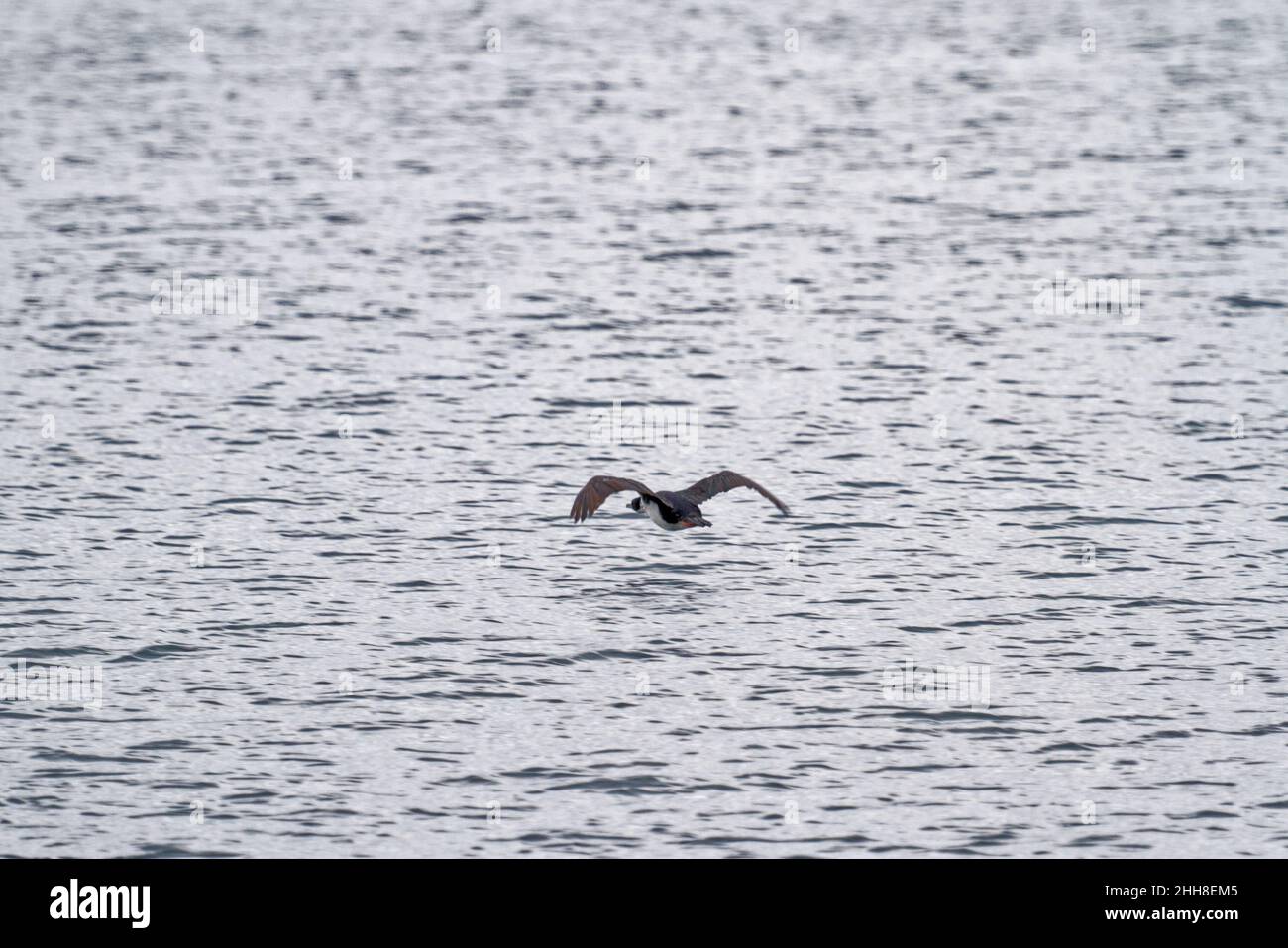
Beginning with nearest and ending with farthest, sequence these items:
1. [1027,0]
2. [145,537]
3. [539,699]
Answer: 1. [539,699]
2. [145,537]
3. [1027,0]

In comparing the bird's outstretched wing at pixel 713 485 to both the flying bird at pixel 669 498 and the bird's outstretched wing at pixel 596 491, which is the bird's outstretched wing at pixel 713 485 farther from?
the bird's outstretched wing at pixel 596 491

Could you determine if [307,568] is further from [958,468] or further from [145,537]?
[958,468]

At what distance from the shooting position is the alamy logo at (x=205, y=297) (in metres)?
42.5

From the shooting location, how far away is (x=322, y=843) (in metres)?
19.8

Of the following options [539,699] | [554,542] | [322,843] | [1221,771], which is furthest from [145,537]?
[1221,771]

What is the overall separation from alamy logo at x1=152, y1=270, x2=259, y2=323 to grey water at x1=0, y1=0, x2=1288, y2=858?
0.69 ft
